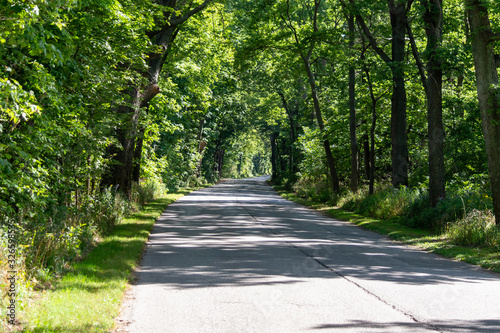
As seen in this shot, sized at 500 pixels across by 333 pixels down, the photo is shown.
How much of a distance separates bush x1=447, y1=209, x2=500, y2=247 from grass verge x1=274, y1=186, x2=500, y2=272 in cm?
25

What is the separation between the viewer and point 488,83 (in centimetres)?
1297

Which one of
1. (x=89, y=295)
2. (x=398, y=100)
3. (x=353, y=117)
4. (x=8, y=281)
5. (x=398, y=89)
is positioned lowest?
(x=89, y=295)

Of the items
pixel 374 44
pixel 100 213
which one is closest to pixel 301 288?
pixel 100 213

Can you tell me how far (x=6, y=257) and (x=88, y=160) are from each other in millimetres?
5818

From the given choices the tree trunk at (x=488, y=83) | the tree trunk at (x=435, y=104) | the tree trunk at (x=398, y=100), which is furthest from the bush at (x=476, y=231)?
the tree trunk at (x=398, y=100)

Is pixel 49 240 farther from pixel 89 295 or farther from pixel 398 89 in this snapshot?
pixel 398 89

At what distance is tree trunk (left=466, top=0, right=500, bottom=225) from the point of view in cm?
1281

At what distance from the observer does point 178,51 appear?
72.8ft

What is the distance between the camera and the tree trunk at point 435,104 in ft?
51.9

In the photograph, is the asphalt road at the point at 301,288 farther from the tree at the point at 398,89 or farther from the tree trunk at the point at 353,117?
the tree trunk at the point at 353,117

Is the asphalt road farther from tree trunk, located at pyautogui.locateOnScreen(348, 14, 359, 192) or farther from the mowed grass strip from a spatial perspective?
tree trunk, located at pyautogui.locateOnScreen(348, 14, 359, 192)

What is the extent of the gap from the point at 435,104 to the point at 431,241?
17.5 feet

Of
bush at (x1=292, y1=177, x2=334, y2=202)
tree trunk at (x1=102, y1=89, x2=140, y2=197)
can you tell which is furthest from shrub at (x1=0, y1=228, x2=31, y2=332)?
bush at (x1=292, y1=177, x2=334, y2=202)

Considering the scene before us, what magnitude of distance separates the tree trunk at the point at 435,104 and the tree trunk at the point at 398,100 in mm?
3651
